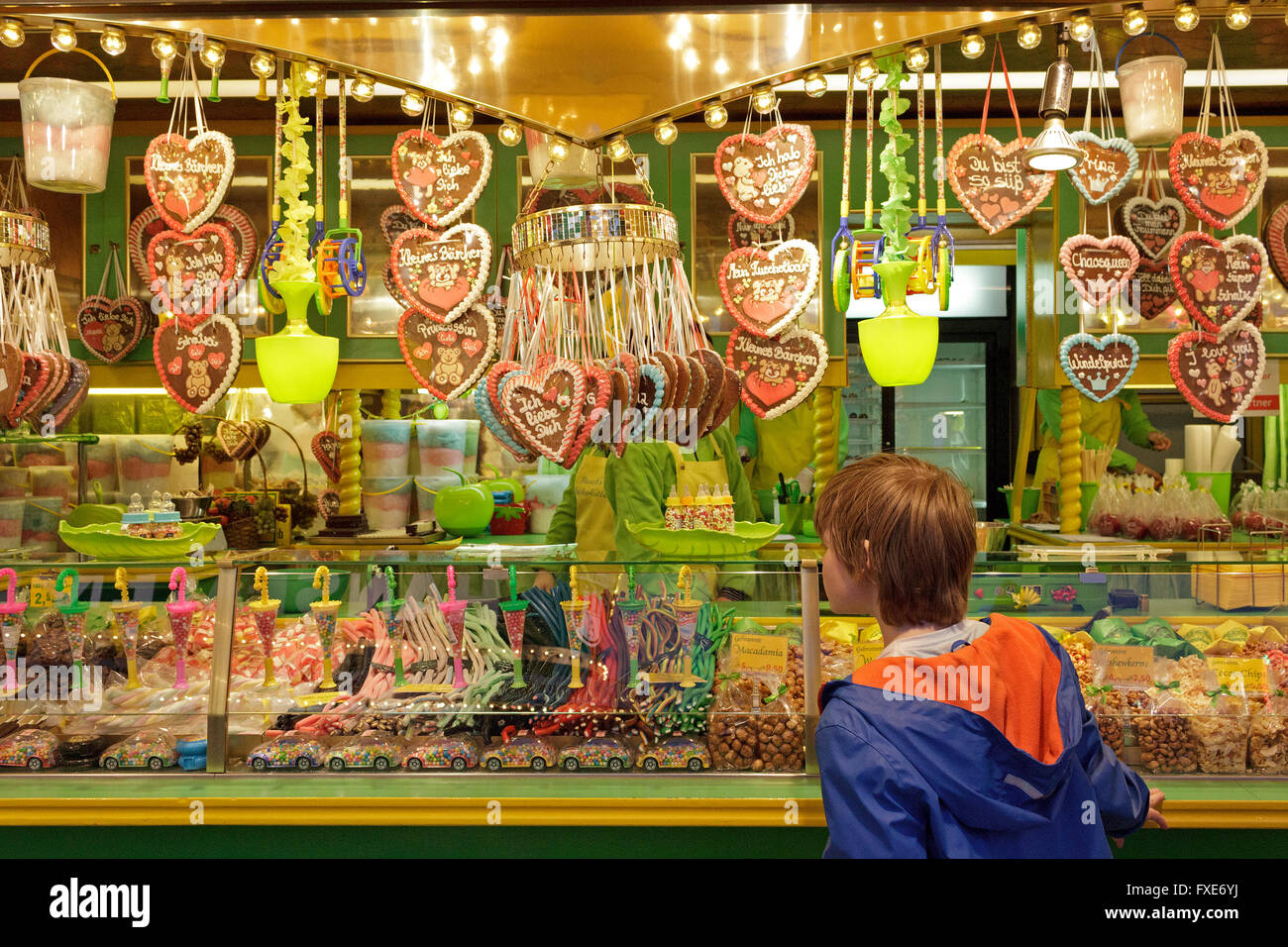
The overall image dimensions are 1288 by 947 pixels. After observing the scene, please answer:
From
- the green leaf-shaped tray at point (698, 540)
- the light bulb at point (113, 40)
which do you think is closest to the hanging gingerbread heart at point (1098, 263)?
the green leaf-shaped tray at point (698, 540)

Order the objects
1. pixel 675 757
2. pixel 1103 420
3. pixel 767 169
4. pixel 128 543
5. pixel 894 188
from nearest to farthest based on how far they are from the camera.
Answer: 1. pixel 675 757
2. pixel 894 188
3. pixel 767 169
4. pixel 128 543
5. pixel 1103 420

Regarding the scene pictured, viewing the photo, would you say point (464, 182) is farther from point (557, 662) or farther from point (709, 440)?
point (709, 440)

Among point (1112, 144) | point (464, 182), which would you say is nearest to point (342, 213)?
point (464, 182)

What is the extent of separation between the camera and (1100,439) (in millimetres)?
4871

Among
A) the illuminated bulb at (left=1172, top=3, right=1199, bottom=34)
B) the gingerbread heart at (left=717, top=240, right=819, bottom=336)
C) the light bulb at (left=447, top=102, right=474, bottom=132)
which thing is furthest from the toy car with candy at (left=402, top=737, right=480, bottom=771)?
the illuminated bulb at (left=1172, top=3, right=1199, bottom=34)

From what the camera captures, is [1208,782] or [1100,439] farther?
[1100,439]

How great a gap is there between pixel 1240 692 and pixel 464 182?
221 cm

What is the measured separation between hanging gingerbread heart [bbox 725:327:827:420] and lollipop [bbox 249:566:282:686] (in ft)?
4.46

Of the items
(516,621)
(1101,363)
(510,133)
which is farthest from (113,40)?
(1101,363)

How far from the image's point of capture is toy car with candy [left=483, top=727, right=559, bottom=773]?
2.20 m

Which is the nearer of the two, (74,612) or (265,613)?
Result: (265,613)

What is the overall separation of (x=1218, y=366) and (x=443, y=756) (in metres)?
2.54

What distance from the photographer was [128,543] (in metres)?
3.60

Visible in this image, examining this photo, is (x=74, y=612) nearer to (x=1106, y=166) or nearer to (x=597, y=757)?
(x=597, y=757)
